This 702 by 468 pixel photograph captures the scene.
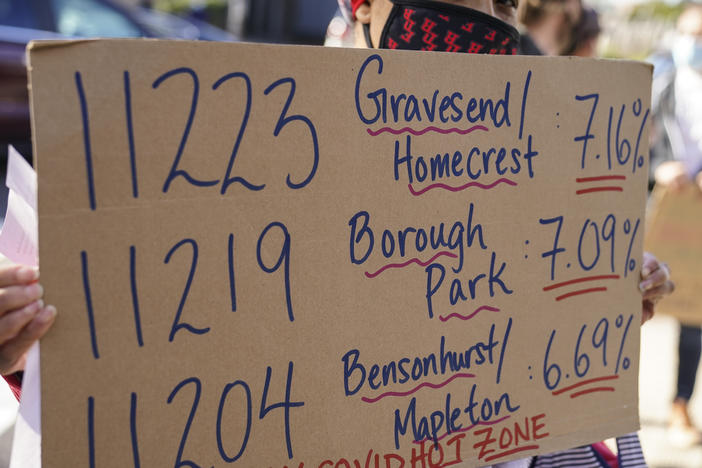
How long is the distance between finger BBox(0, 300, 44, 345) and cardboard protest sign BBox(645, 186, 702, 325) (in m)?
2.85

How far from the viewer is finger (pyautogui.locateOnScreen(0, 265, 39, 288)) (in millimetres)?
926

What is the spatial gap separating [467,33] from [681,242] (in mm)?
2280

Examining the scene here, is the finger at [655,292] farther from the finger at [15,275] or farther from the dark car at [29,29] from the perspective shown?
the dark car at [29,29]

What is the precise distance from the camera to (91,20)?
15.9 feet

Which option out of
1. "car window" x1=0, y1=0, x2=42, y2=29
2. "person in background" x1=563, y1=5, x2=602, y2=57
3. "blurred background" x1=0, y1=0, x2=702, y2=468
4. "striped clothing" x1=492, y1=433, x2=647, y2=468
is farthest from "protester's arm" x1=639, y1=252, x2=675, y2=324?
"car window" x1=0, y1=0, x2=42, y2=29

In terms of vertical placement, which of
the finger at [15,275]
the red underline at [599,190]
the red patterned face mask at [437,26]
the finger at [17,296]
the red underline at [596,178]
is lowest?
the finger at [17,296]

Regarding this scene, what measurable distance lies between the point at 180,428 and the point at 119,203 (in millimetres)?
362

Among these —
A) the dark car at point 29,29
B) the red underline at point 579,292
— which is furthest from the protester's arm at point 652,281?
the dark car at point 29,29

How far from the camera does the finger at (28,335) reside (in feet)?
3.04

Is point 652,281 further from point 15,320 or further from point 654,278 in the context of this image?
point 15,320

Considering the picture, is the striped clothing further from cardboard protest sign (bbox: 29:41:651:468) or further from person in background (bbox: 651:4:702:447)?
person in background (bbox: 651:4:702:447)

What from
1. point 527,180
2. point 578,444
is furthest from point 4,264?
point 578,444

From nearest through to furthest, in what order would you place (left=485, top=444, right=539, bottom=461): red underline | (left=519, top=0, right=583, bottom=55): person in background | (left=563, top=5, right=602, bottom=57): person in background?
(left=485, top=444, right=539, bottom=461): red underline → (left=519, top=0, right=583, bottom=55): person in background → (left=563, top=5, right=602, bottom=57): person in background

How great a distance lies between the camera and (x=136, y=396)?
1012 millimetres
